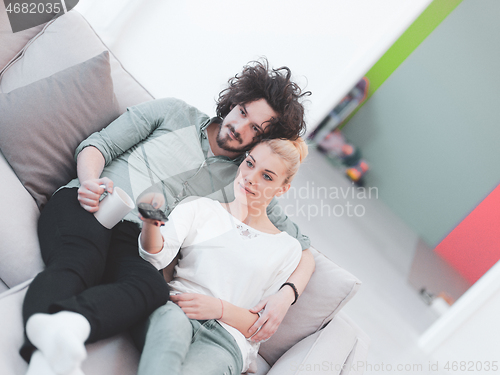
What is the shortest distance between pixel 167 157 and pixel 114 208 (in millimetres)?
306

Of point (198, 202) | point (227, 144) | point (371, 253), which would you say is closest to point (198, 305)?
point (198, 202)

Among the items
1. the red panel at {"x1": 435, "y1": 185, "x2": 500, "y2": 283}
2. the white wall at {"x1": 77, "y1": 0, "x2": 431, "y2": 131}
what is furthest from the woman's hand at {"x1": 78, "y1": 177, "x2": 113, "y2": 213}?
the red panel at {"x1": 435, "y1": 185, "x2": 500, "y2": 283}

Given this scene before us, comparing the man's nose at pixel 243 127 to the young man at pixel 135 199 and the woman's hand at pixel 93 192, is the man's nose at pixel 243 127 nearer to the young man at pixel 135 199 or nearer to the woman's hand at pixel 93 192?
the young man at pixel 135 199

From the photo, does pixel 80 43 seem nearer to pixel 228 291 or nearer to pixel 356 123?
pixel 228 291

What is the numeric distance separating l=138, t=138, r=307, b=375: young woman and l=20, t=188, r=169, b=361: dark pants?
0.06 m

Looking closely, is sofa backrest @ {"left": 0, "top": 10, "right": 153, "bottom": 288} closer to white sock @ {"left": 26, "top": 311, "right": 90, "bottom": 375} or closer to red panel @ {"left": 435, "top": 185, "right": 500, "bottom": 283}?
white sock @ {"left": 26, "top": 311, "right": 90, "bottom": 375}

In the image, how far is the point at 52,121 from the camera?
1104mm

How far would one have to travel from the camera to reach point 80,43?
4.28ft

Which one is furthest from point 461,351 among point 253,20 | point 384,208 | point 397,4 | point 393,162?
point 253,20

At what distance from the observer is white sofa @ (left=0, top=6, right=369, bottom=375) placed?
879 mm

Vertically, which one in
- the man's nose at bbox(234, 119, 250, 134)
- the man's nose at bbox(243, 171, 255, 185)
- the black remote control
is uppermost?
the man's nose at bbox(234, 119, 250, 134)

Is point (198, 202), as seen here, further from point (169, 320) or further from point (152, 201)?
point (169, 320)

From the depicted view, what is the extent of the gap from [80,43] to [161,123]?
42cm

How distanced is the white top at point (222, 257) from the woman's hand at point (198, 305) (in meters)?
0.05
